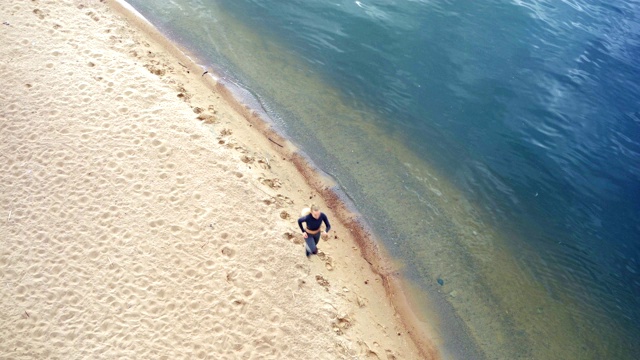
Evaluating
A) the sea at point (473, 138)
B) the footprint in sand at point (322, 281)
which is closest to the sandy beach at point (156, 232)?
the footprint in sand at point (322, 281)

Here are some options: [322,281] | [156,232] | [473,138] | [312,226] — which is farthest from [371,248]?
[473,138]

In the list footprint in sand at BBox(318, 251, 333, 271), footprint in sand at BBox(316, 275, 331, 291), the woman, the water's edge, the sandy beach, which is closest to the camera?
the sandy beach

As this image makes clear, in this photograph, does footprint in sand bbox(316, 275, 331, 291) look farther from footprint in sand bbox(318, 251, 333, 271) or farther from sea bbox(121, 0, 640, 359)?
sea bbox(121, 0, 640, 359)

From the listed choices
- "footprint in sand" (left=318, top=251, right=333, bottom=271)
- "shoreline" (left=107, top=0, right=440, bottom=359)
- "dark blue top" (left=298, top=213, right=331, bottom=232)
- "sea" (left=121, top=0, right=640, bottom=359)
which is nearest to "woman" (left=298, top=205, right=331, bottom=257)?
"dark blue top" (left=298, top=213, right=331, bottom=232)

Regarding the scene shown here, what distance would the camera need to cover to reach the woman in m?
10.0

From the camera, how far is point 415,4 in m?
21.0

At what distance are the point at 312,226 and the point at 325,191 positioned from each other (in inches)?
116

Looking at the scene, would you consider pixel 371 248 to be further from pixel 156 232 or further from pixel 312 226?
pixel 156 232

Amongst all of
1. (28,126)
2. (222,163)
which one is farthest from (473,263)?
(28,126)

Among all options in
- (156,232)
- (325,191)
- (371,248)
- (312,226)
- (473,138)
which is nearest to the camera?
(156,232)

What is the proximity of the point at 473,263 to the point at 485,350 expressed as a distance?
7.58ft

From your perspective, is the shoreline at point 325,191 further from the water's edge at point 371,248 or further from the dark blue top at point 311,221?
the dark blue top at point 311,221

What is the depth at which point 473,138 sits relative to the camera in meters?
15.8

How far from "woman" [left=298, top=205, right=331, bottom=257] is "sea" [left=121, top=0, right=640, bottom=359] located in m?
2.51
